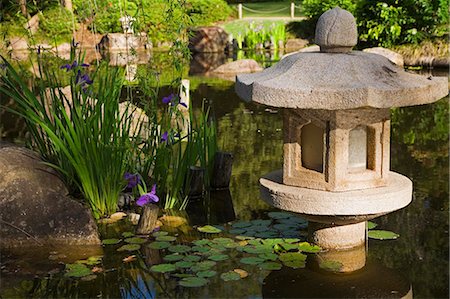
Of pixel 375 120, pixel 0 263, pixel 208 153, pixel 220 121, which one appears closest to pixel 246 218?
pixel 208 153

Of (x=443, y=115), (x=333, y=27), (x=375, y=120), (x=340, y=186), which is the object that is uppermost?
(x=333, y=27)

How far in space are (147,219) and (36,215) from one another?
2.37ft

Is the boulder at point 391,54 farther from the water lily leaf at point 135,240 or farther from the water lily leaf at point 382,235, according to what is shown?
the water lily leaf at point 135,240

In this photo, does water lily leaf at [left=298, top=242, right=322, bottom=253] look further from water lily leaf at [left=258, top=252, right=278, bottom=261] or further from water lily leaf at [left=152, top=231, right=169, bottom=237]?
water lily leaf at [left=152, top=231, right=169, bottom=237]

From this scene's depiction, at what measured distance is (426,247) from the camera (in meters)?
4.62

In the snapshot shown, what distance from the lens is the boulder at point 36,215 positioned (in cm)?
464

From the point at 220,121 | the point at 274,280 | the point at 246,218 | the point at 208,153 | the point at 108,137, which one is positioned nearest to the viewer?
the point at 274,280

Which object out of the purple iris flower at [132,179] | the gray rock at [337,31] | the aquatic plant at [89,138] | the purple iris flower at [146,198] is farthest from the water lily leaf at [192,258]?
the gray rock at [337,31]

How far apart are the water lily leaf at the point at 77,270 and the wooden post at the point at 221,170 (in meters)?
1.86

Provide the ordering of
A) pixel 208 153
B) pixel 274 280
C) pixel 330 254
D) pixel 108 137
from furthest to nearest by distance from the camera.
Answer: pixel 208 153, pixel 108 137, pixel 330 254, pixel 274 280

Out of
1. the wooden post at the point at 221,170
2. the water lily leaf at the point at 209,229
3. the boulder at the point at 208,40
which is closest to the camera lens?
the water lily leaf at the point at 209,229

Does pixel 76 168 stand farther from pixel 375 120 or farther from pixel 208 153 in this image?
pixel 375 120

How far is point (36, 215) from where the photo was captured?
4.69 m

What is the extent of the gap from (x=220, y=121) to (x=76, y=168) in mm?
4156
